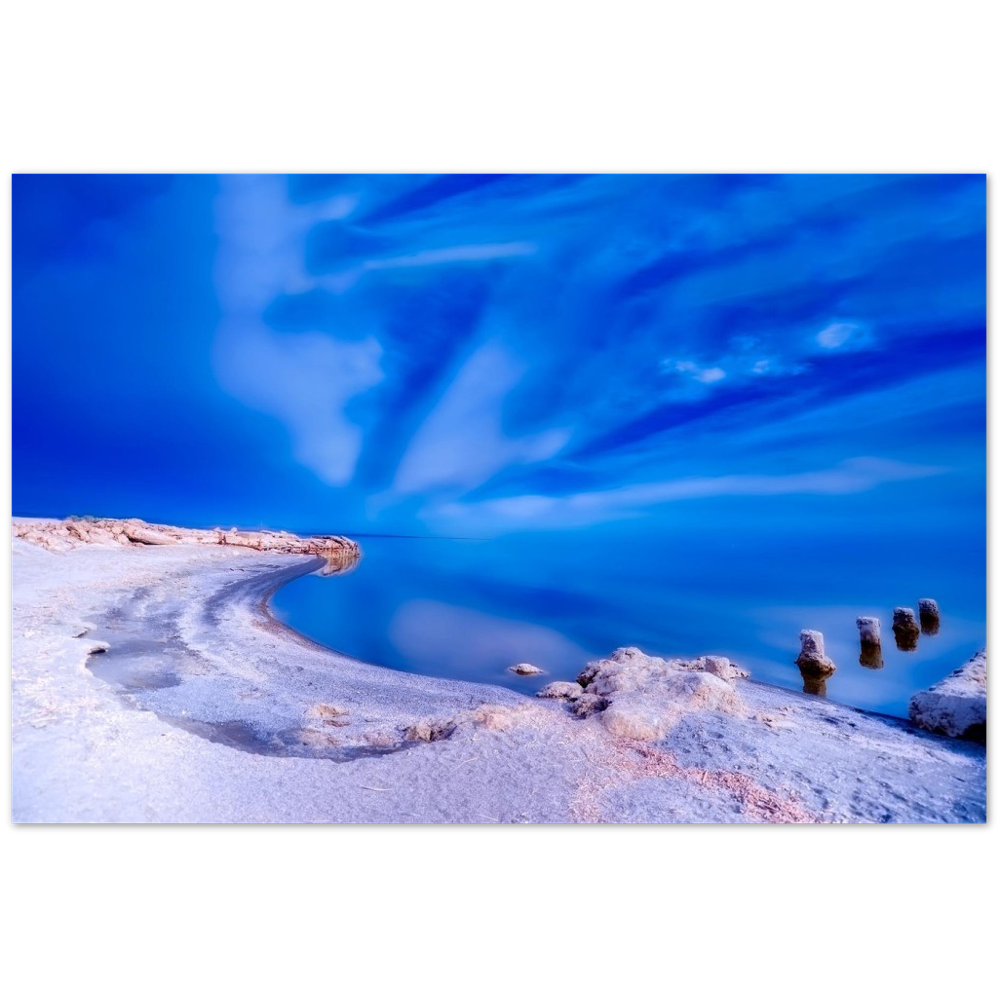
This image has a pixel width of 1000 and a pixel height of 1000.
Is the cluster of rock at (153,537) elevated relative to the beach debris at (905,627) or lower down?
elevated

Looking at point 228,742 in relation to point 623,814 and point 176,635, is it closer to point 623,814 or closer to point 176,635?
point 623,814

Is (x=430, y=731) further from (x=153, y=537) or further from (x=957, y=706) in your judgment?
(x=153, y=537)

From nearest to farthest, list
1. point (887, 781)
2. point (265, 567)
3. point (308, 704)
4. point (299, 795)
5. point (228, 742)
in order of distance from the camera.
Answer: point (299, 795)
point (887, 781)
point (228, 742)
point (308, 704)
point (265, 567)

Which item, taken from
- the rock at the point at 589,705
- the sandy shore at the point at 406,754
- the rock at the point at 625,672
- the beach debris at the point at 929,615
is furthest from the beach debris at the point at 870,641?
the rock at the point at 589,705

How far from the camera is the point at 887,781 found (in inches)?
163

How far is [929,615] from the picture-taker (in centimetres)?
1134

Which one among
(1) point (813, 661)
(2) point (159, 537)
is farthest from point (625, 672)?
(2) point (159, 537)

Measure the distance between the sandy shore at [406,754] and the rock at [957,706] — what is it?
0.18m

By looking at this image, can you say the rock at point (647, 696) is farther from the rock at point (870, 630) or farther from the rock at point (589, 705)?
the rock at point (870, 630)

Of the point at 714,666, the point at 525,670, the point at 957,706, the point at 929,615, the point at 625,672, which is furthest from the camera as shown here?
the point at 929,615

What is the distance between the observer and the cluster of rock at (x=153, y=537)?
706 inches

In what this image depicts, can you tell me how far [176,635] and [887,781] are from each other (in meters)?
8.94

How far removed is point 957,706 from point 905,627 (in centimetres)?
706
